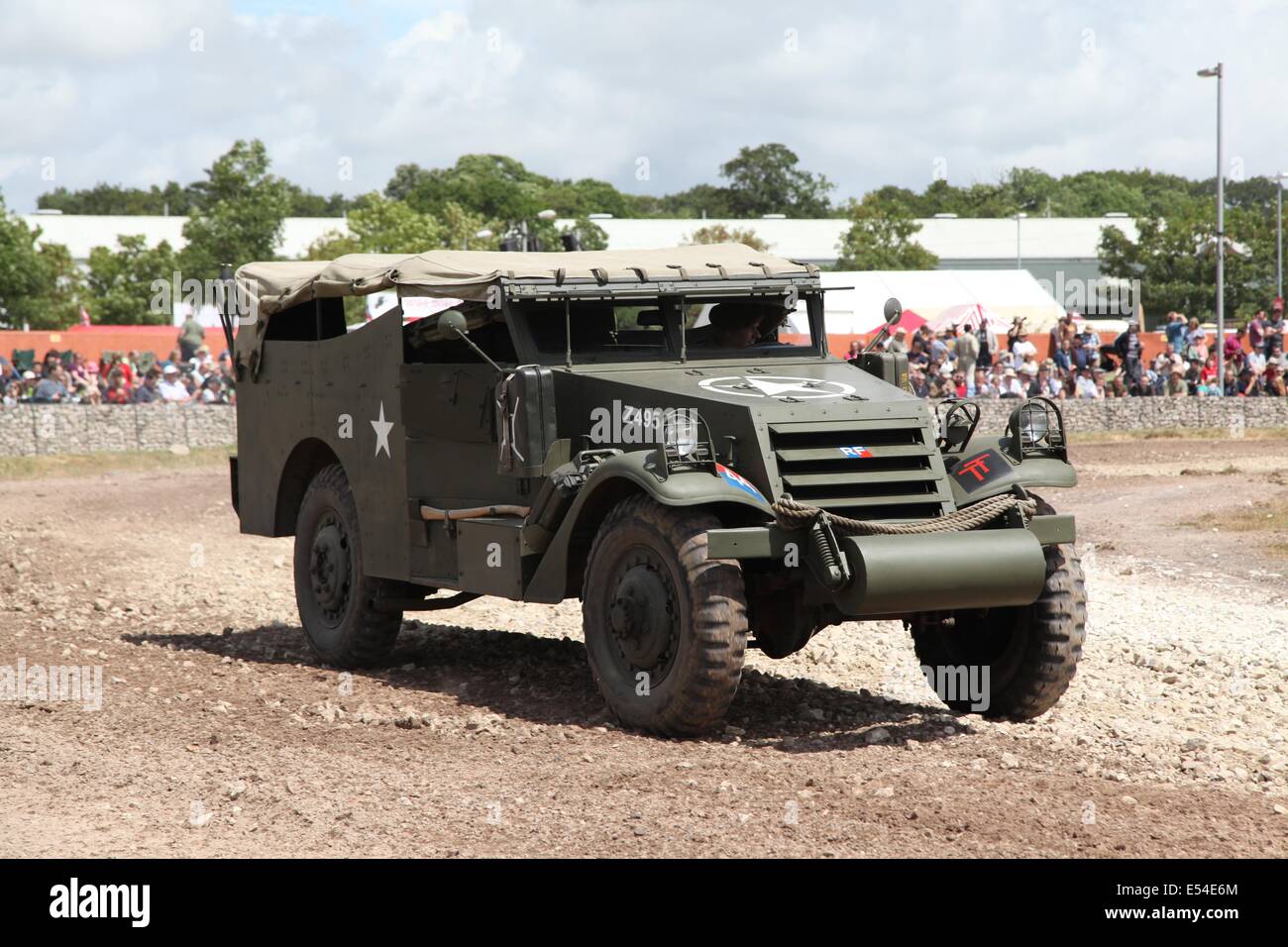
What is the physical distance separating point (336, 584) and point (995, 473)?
14.5 feet

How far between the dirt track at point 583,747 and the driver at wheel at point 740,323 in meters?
1.93

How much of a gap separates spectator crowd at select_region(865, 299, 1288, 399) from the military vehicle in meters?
18.4

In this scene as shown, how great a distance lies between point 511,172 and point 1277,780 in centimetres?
9175

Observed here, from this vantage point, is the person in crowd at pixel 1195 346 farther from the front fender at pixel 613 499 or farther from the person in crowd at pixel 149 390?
the front fender at pixel 613 499

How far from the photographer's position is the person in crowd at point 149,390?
1152 inches

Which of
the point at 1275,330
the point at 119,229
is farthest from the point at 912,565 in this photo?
the point at 119,229

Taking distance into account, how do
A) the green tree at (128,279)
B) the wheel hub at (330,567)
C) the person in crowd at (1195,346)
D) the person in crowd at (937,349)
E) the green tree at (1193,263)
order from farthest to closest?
1. the green tree at (1193,263)
2. the green tree at (128,279)
3. the person in crowd at (1195,346)
4. the person in crowd at (937,349)
5. the wheel hub at (330,567)

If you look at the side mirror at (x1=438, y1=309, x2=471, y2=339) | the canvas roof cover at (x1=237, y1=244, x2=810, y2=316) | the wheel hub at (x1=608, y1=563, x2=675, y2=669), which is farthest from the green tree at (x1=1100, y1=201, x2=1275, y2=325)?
the wheel hub at (x1=608, y1=563, x2=675, y2=669)

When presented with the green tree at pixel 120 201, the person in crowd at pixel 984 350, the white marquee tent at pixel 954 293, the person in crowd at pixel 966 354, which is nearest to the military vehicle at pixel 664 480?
the person in crowd at pixel 966 354

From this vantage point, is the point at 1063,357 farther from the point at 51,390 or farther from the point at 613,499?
the point at 613,499

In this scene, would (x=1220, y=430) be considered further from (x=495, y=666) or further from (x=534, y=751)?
(x=534, y=751)

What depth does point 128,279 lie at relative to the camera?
200 feet

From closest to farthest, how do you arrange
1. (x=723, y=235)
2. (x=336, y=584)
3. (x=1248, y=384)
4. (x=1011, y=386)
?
1. (x=336, y=584)
2. (x=1011, y=386)
3. (x=1248, y=384)
4. (x=723, y=235)

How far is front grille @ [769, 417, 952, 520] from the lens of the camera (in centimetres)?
807
